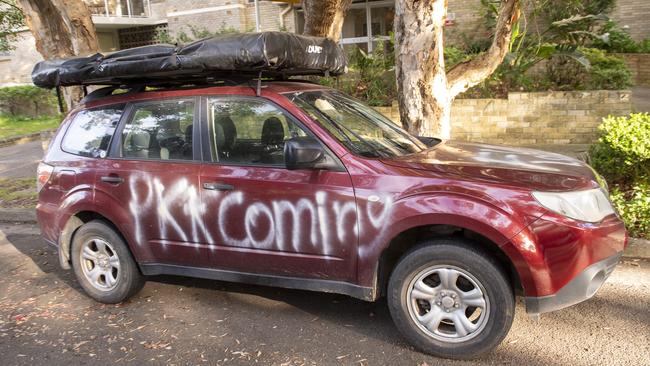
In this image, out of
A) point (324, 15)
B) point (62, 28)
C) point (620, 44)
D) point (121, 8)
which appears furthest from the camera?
point (121, 8)

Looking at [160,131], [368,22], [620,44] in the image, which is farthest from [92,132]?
[620,44]

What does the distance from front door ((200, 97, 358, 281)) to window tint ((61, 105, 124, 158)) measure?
1021mm

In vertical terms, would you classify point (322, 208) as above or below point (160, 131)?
below

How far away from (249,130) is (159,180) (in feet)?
2.67

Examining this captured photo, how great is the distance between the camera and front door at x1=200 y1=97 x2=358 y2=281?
367 centimetres

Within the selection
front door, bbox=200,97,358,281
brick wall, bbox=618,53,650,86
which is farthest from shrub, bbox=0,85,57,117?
brick wall, bbox=618,53,650,86

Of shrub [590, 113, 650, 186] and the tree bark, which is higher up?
the tree bark

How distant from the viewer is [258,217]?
3910 millimetres

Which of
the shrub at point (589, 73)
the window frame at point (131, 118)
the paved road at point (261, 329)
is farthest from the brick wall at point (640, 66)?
the window frame at point (131, 118)

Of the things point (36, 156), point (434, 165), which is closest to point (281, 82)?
point (434, 165)

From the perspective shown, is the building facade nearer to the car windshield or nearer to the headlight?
the car windshield

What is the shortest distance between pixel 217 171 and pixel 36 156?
10330 millimetres

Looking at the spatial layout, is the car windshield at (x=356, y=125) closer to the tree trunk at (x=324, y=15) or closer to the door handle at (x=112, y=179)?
the door handle at (x=112, y=179)

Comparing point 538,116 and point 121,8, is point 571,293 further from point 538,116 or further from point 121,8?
point 121,8
